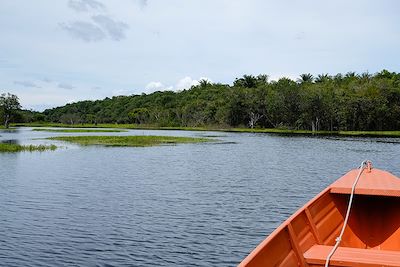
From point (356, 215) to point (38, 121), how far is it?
611 ft

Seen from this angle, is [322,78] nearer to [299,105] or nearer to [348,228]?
[299,105]

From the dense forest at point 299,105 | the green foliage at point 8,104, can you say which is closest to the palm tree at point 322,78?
the dense forest at point 299,105

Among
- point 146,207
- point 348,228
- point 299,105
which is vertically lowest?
point 146,207

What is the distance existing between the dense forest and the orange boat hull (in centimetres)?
8778

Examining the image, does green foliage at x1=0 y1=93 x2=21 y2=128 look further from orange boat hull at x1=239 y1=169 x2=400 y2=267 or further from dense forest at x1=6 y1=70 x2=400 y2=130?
orange boat hull at x1=239 y1=169 x2=400 y2=267

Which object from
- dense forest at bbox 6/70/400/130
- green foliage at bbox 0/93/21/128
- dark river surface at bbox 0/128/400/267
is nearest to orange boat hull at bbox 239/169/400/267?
dark river surface at bbox 0/128/400/267

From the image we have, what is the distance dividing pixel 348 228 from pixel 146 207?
395 inches

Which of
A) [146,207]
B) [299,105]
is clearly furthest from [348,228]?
[299,105]

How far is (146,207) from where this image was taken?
59.8 feet

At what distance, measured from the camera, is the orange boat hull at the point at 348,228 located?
674 centimetres

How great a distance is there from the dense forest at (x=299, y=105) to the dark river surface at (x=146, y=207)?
62342mm

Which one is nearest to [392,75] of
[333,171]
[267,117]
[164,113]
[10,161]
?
[267,117]

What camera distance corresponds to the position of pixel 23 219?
16.1 metres

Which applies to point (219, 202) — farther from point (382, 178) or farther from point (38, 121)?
point (38, 121)
